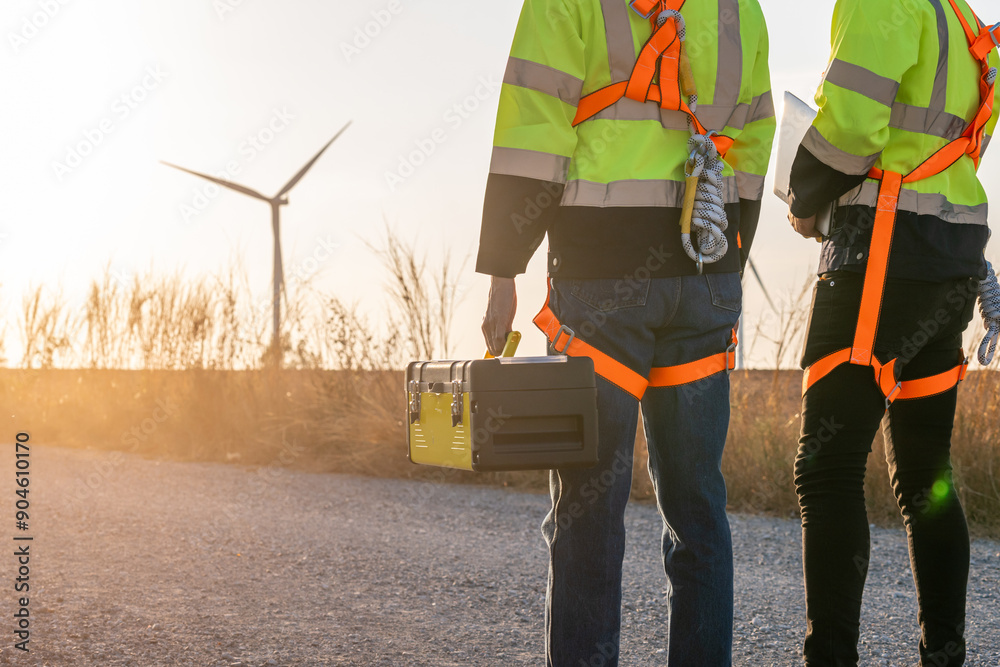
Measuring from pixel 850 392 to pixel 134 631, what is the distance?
2.45 meters

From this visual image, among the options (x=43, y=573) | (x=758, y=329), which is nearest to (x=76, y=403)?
(x=43, y=573)

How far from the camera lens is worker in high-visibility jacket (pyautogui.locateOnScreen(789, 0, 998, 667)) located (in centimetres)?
208

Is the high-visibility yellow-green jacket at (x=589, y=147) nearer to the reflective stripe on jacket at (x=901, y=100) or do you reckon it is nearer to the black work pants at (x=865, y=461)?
the reflective stripe on jacket at (x=901, y=100)

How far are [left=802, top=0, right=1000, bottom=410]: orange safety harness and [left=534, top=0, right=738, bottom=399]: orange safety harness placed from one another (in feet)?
1.58

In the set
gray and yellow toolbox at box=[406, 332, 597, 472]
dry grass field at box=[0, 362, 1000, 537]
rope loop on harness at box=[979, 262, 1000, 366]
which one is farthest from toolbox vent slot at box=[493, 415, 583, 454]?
dry grass field at box=[0, 362, 1000, 537]

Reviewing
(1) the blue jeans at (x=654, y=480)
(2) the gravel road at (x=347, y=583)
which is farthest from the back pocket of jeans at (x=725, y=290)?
(2) the gravel road at (x=347, y=583)

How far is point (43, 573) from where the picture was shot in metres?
3.85

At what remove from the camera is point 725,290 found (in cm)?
191

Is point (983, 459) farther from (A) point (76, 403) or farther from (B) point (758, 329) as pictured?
(A) point (76, 403)

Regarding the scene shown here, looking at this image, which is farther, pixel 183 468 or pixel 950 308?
pixel 183 468

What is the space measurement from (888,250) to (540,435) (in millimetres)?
1015

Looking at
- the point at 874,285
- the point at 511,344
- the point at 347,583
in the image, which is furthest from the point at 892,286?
the point at 347,583

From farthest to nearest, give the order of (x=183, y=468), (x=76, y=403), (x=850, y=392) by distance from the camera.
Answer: (x=76, y=403)
(x=183, y=468)
(x=850, y=392)

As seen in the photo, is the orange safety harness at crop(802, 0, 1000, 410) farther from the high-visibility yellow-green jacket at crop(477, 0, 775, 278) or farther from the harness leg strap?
the high-visibility yellow-green jacket at crop(477, 0, 775, 278)
